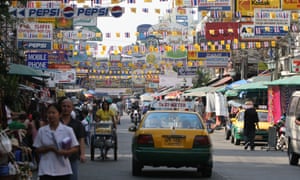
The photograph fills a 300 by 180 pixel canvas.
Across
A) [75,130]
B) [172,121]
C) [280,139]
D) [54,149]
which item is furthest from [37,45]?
[54,149]

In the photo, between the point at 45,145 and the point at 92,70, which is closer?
the point at 45,145

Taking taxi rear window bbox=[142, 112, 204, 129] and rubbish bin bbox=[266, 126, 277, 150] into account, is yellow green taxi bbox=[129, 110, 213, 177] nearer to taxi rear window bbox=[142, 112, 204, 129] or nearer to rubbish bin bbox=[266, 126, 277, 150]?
taxi rear window bbox=[142, 112, 204, 129]

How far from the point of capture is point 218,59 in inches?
2021

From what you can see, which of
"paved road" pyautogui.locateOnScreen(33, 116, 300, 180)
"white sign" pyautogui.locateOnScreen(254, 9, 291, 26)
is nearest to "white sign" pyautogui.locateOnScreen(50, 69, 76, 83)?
"white sign" pyautogui.locateOnScreen(254, 9, 291, 26)

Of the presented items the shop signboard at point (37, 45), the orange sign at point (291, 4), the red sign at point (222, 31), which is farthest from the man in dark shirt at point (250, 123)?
the red sign at point (222, 31)

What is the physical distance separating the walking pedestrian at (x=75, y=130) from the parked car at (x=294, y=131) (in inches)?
402

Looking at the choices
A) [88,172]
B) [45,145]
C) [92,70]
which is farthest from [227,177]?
[92,70]

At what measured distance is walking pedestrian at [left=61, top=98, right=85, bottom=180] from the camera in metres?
11.0

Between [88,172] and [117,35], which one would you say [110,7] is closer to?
[88,172]

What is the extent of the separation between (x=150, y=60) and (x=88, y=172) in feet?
212

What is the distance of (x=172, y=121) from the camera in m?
17.9

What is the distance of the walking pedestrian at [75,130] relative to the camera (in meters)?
11.0

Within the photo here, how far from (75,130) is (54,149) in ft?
5.57

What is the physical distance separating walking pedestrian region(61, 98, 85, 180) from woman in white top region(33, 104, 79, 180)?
29.1 inches
